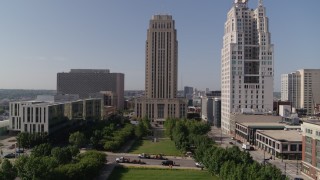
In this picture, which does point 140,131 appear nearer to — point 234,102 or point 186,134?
point 186,134

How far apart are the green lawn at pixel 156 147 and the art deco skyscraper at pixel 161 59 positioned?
62.1m

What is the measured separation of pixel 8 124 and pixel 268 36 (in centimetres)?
8543

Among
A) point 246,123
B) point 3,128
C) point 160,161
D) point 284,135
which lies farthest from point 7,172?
point 246,123

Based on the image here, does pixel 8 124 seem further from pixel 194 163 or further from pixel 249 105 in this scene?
pixel 249 105

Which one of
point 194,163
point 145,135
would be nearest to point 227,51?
point 145,135

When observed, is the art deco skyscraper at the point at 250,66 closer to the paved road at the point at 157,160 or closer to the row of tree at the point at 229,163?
the row of tree at the point at 229,163

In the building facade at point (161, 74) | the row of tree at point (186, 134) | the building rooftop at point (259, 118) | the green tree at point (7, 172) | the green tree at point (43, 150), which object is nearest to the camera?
the green tree at point (7, 172)

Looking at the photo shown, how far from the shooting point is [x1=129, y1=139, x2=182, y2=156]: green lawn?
82.4 meters

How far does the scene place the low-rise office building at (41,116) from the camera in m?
91.0

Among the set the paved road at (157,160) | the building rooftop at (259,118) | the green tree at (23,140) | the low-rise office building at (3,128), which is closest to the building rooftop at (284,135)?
the building rooftop at (259,118)

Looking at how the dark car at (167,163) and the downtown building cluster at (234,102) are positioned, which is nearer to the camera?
the dark car at (167,163)

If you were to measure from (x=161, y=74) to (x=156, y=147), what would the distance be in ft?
255

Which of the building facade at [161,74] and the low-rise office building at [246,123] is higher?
the building facade at [161,74]

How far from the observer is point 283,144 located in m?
77.4
